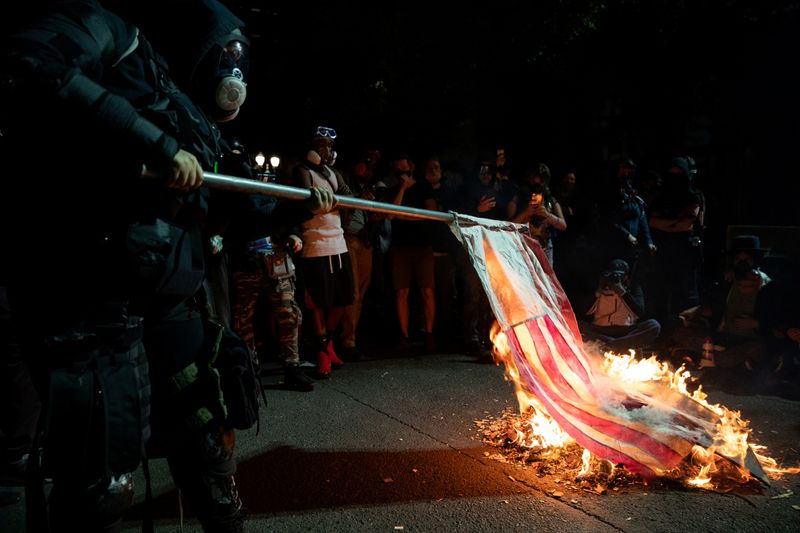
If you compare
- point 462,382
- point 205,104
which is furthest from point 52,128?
point 462,382

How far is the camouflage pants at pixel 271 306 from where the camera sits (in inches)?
224

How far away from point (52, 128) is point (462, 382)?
4708mm

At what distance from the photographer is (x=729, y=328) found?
269 inches

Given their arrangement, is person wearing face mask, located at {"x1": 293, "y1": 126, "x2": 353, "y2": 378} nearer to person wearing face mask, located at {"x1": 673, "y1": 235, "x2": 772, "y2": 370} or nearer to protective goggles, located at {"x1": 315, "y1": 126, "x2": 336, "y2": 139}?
protective goggles, located at {"x1": 315, "y1": 126, "x2": 336, "y2": 139}

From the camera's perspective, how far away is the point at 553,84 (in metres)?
16.0

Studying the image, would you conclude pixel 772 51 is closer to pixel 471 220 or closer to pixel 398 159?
pixel 398 159

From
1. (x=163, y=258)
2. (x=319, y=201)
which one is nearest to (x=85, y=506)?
(x=163, y=258)

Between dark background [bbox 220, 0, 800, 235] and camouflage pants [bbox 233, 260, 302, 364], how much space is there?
624 centimetres

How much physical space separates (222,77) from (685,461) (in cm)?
333

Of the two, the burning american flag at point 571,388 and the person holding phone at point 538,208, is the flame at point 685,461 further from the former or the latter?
the person holding phone at point 538,208

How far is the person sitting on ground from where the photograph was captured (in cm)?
656

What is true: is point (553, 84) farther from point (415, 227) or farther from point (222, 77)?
point (222, 77)

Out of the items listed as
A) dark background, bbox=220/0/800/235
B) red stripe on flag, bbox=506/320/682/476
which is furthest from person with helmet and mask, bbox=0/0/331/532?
dark background, bbox=220/0/800/235

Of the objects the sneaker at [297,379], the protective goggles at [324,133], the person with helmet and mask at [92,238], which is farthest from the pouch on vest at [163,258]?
the protective goggles at [324,133]
